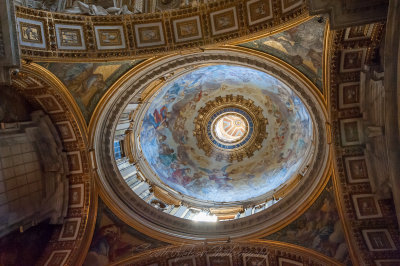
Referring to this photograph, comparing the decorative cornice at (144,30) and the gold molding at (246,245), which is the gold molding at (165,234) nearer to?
the gold molding at (246,245)

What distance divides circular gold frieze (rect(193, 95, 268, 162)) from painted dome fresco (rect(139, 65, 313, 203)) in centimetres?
7

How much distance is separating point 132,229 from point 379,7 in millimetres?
11744

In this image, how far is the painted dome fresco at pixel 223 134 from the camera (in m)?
18.9

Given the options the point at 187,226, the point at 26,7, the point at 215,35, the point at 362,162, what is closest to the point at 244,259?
the point at 187,226

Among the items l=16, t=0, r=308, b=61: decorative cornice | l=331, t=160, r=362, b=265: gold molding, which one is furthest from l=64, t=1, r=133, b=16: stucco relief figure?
l=331, t=160, r=362, b=265: gold molding

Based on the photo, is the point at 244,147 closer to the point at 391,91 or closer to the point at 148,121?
the point at 148,121

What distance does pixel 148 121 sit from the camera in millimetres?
19266

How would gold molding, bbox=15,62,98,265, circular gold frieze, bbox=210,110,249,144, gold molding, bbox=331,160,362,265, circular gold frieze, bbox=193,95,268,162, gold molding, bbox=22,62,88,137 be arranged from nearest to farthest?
gold molding, bbox=22,62,88,137
gold molding, bbox=15,62,98,265
gold molding, bbox=331,160,362,265
circular gold frieze, bbox=193,95,268,162
circular gold frieze, bbox=210,110,249,144

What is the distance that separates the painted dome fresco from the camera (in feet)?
61.9

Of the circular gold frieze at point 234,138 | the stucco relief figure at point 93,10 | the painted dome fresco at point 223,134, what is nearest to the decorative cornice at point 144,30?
the stucco relief figure at point 93,10

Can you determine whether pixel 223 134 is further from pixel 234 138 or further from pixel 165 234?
pixel 165 234

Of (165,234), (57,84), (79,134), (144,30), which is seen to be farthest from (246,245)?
(57,84)

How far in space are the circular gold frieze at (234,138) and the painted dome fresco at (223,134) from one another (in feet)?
0.22

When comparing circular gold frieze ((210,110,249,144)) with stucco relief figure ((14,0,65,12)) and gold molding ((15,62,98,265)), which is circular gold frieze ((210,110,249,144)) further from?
stucco relief figure ((14,0,65,12))
